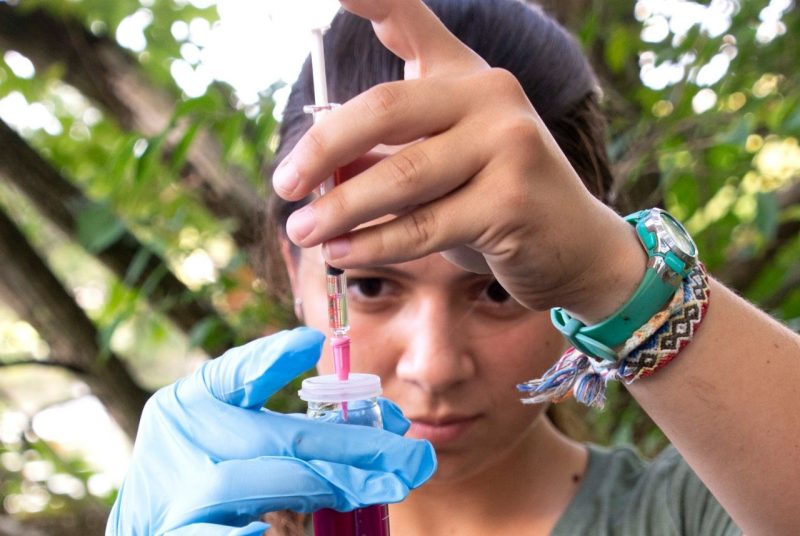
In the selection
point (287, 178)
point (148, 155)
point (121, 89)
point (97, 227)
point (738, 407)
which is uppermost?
point (121, 89)

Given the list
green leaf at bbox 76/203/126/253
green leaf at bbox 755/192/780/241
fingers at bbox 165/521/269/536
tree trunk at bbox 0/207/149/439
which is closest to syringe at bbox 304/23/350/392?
fingers at bbox 165/521/269/536

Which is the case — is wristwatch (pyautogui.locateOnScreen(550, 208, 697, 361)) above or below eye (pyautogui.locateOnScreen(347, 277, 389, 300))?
below

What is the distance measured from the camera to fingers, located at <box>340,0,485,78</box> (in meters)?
0.56

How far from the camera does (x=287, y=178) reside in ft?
1.83

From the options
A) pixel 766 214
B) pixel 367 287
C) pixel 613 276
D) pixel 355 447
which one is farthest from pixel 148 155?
pixel 766 214

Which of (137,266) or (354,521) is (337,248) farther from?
(137,266)

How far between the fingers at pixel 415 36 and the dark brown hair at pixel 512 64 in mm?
337

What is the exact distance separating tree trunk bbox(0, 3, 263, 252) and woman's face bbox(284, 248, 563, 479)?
0.74m

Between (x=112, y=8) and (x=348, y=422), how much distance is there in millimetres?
1264

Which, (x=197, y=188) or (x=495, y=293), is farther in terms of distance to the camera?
(x=197, y=188)

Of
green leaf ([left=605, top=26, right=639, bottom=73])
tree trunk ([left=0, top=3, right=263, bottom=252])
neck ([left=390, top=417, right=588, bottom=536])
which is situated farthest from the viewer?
tree trunk ([left=0, top=3, right=263, bottom=252])

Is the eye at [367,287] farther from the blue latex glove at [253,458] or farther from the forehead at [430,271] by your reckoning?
the blue latex glove at [253,458]

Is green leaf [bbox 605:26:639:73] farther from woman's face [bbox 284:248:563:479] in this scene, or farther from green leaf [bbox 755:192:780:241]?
woman's face [bbox 284:248:563:479]

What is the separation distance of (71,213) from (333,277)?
41.1 inches
